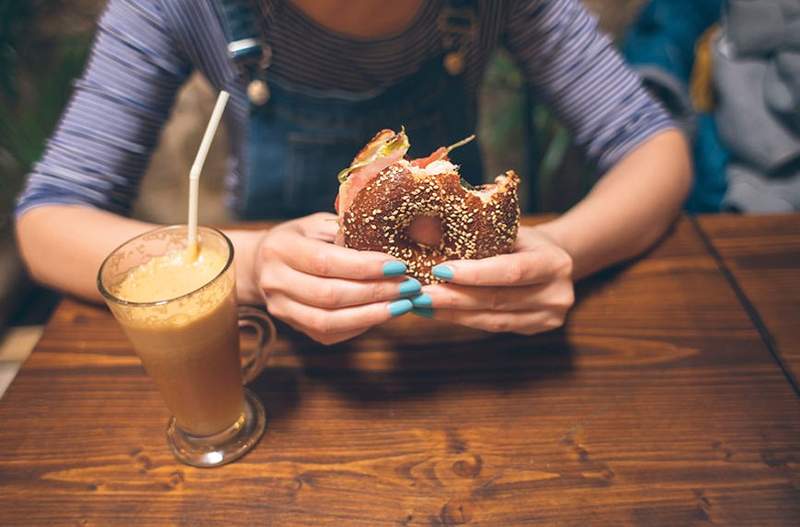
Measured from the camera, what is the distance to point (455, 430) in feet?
2.89

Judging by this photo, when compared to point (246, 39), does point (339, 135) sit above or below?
below

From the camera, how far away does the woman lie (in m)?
0.86

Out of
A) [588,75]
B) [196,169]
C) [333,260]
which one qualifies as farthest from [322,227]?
[588,75]

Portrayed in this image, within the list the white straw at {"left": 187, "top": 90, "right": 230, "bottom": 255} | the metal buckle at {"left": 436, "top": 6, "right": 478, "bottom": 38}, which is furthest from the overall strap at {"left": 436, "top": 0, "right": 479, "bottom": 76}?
the white straw at {"left": 187, "top": 90, "right": 230, "bottom": 255}

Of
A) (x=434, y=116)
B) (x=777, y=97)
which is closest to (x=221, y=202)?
(x=434, y=116)

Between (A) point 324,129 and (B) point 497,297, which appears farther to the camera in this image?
(A) point 324,129

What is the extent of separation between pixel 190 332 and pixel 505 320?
1.45 feet

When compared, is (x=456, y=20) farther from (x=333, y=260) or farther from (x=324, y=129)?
(x=333, y=260)

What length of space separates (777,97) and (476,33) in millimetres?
872

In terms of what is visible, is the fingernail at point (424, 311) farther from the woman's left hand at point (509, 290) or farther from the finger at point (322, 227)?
the finger at point (322, 227)

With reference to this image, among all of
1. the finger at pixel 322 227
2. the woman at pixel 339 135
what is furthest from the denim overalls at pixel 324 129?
the finger at pixel 322 227

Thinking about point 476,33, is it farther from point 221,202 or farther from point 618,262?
point 221,202

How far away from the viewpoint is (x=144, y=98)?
1.20 m

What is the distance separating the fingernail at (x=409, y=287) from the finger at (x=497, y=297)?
0.7 inches
